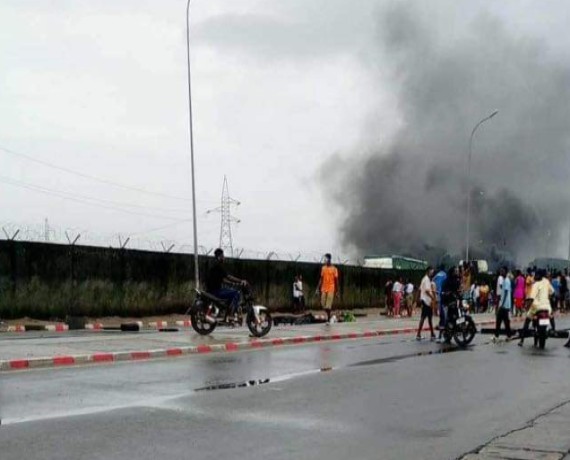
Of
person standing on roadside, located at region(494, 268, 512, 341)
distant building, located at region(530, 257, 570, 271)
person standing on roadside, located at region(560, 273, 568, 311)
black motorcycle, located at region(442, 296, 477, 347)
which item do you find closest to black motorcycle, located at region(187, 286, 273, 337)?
black motorcycle, located at region(442, 296, 477, 347)

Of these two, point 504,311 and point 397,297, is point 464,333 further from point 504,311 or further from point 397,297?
point 397,297

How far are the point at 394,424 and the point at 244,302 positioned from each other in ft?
32.4

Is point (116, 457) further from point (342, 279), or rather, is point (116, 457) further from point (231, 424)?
point (342, 279)

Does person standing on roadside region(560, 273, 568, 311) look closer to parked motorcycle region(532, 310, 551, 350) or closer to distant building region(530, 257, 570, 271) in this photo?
parked motorcycle region(532, 310, 551, 350)

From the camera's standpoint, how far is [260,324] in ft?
59.2

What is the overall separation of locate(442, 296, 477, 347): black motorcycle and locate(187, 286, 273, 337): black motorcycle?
4.10 m

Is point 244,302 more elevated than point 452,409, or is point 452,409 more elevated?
point 244,302

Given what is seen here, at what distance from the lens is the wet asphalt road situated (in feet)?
22.6

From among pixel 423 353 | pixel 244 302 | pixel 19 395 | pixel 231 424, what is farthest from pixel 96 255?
pixel 231 424

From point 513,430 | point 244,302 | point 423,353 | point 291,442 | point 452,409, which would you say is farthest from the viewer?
point 244,302

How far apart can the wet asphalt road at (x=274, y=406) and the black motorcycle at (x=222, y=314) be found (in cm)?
341

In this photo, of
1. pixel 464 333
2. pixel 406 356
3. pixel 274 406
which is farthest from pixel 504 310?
pixel 274 406

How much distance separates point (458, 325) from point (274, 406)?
9.93 meters

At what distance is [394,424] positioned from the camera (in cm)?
814
